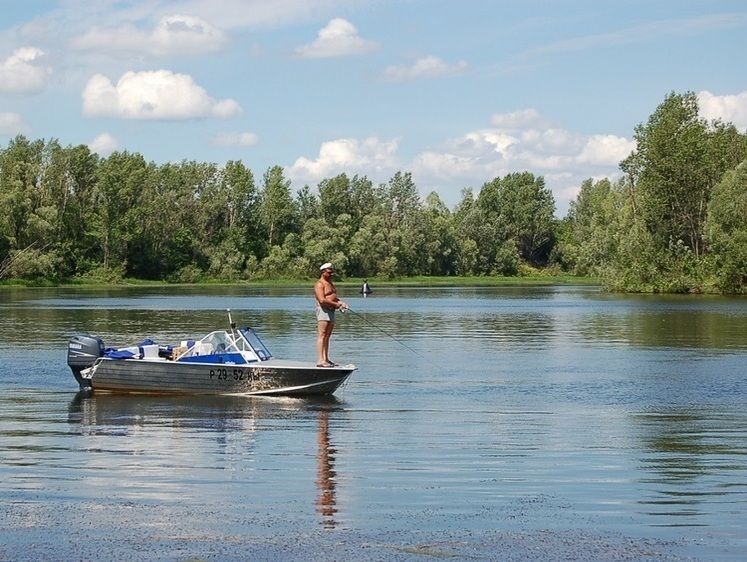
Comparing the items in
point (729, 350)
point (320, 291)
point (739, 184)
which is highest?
point (739, 184)

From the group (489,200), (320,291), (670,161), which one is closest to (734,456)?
(320,291)

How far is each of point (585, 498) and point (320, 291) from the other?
39.4 ft

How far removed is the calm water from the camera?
11.5 meters

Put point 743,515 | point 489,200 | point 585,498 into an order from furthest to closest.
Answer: point 489,200, point 585,498, point 743,515

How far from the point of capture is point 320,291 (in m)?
24.7

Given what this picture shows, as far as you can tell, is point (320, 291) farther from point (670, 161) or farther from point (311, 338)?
point (670, 161)

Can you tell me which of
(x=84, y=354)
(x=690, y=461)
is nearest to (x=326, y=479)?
(x=690, y=461)

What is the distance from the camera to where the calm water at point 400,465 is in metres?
11.5

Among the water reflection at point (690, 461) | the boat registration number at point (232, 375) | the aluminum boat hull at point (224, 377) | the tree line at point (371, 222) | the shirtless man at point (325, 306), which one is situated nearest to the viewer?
the water reflection at point (690, 461)

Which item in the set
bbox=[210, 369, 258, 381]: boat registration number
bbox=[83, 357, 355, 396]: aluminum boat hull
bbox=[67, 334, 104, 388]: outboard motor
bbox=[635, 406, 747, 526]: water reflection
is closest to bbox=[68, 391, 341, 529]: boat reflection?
bbox=[83, 357, 355, 396]: aluminum boat hull

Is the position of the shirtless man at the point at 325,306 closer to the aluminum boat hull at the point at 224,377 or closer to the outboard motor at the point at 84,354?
the aluminum boat hull at the point at 224,377

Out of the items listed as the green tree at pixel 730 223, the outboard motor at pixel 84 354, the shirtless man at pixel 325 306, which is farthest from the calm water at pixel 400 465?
the green tree at pixel 730 223

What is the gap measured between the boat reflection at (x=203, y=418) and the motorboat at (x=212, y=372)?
0.78 ft

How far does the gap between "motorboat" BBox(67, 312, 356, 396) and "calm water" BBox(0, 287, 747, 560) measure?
0.56 m
